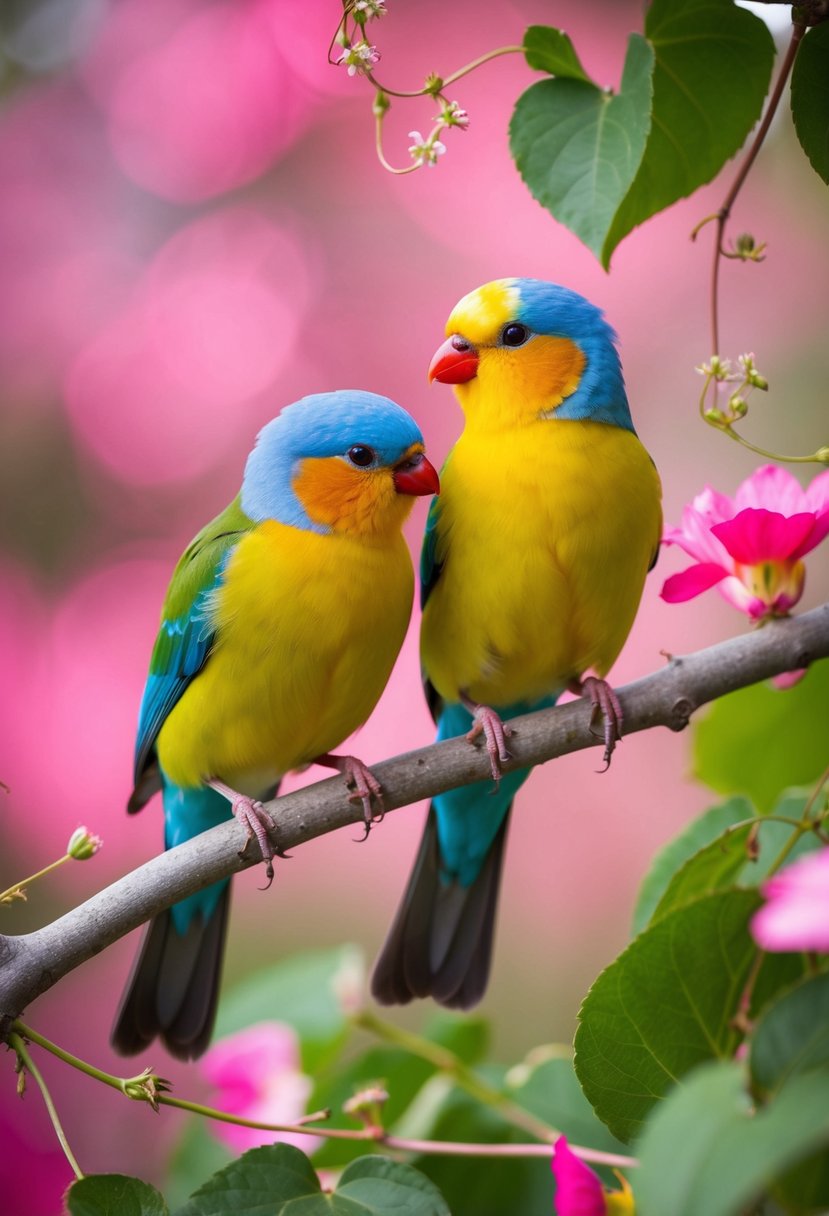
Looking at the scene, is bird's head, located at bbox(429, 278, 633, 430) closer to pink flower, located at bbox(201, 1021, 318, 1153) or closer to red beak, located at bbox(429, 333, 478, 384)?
red beak, located at bbox(429, 333, 478, 384)

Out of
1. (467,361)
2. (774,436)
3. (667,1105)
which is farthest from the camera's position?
(774,436)

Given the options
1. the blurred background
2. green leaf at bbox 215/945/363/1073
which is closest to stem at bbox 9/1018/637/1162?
green leaf at bbox 215/945/363/1073

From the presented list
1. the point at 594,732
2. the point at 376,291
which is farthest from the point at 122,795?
the point at 594,732

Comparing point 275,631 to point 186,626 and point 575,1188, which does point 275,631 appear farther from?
point 575,1188

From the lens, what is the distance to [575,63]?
1.28 metres

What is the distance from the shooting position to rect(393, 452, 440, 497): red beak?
169cm

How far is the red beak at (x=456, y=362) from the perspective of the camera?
174 centimetres

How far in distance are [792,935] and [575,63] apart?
1007 mm

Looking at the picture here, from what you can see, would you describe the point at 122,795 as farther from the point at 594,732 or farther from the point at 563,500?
the point at 594,732

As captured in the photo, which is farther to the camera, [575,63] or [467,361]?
[467,361]

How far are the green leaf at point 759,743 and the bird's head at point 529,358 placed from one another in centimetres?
43

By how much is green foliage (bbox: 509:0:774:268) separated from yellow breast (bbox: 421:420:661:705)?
0.43 meters

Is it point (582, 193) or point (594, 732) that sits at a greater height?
point (582, 193)

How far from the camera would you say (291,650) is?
162 cm
